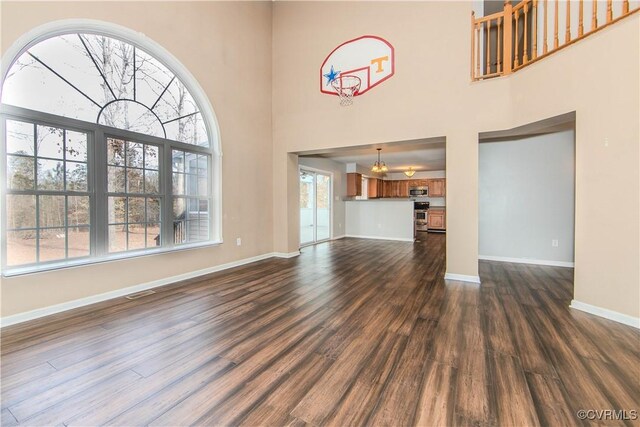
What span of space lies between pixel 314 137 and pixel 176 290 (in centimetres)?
341

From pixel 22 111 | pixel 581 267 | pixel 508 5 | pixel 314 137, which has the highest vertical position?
pixel 508 5

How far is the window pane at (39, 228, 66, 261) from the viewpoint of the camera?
282 centimetres

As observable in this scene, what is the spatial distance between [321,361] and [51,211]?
3087mm

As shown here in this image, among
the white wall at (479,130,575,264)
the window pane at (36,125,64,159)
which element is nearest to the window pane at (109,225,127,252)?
the window pane at (36,125,64,159)

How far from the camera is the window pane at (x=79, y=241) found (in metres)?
3.00

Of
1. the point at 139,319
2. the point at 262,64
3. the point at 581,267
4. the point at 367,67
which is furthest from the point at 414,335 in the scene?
the point at 262,64

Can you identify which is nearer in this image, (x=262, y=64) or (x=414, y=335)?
(x=414, y=335)

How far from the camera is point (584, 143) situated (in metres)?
2.94

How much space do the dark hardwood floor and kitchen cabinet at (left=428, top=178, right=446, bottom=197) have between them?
25.5 ft

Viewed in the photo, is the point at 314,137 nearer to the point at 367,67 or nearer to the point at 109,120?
the point at 367,67

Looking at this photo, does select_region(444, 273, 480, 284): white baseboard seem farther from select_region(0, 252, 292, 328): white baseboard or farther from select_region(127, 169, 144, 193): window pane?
select_region(127, 169, 144, 193): window pane

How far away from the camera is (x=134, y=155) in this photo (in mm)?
3523

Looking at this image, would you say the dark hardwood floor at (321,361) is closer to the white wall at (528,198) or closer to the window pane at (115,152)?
the window pane at (115,152)

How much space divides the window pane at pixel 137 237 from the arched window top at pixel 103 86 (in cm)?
124
